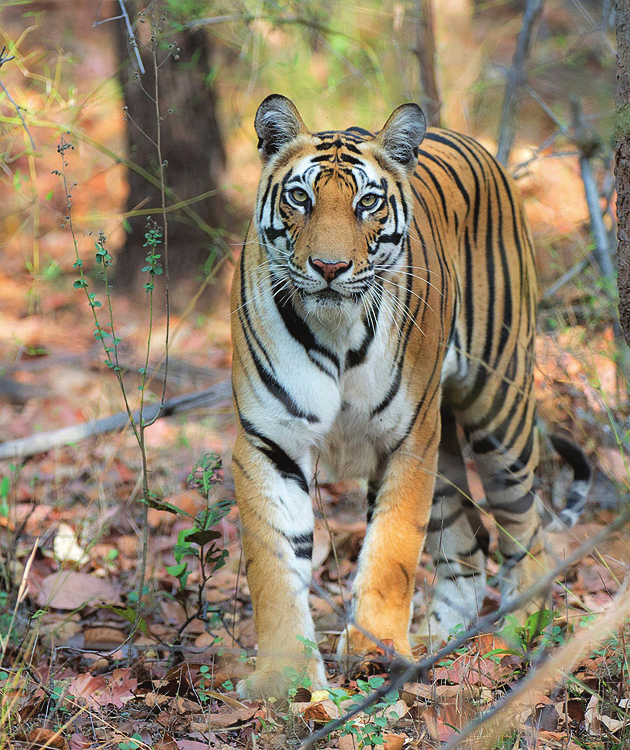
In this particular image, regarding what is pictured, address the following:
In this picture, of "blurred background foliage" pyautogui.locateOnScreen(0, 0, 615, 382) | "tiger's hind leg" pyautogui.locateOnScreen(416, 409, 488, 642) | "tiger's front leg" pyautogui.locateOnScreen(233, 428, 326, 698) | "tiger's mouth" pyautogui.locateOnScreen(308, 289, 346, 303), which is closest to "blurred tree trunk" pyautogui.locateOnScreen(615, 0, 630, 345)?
"tiger's mouth" pyautogui.locateOnScreen(308, 289, 346, 303)

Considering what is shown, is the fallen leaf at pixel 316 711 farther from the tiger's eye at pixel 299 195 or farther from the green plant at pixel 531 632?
the tiger's eye at pixel 299 195

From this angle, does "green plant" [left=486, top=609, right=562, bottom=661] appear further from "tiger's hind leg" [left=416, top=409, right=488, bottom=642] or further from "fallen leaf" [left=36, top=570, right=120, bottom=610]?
"fallen leaf" [left=36, top=570, right=120, bottom=610]

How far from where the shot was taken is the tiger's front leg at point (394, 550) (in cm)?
301

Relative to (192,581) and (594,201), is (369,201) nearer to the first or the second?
(192,581)

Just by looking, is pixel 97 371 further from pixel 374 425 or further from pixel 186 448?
pixel 374 425

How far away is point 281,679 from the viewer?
112 inches

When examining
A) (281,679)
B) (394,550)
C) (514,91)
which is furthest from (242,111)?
(281,679)

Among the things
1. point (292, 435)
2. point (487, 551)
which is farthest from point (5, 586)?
point (487, 551)

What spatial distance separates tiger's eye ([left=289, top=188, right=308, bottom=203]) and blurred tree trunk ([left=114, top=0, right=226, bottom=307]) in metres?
4.26

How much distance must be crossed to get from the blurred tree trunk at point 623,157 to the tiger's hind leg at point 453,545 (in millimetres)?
1587

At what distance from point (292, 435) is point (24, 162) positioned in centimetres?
955

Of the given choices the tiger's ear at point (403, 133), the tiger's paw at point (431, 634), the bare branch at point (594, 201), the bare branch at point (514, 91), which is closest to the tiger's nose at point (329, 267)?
the tiger's ear at point (403, 133)

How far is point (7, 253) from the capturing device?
943 cm

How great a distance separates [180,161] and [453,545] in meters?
4.54
